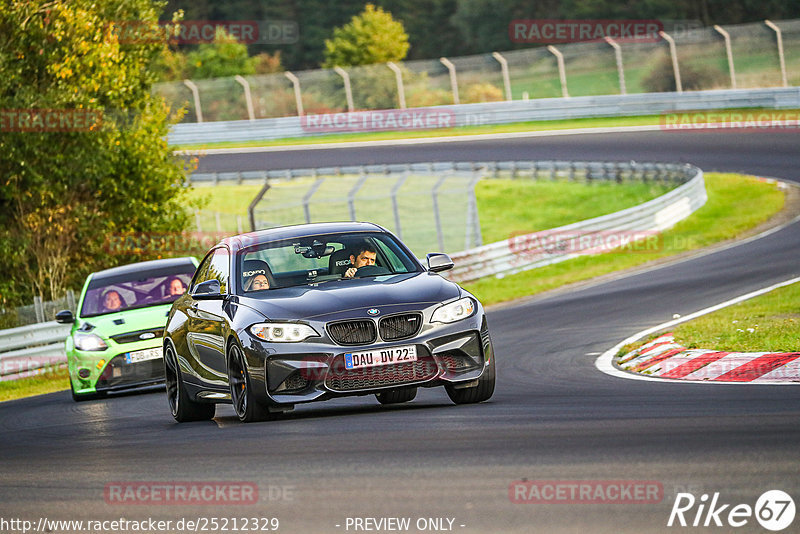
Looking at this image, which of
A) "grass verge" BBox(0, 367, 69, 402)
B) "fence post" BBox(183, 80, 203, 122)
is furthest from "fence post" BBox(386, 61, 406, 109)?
"grass verge" BBox(0, 367, 69, 402)

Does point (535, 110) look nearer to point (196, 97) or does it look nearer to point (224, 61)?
point (196, 97)

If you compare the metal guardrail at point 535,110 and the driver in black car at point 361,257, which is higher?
the driver in black car at point 361,257

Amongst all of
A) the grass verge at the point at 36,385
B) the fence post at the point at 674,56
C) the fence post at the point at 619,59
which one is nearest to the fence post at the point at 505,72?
the fence post at the point at 619,59

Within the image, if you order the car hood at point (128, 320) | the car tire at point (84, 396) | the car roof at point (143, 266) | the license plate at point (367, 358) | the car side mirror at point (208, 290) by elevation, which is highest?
the car side mirror at point (208, 290)

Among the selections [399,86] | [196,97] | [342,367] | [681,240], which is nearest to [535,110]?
[399,86]

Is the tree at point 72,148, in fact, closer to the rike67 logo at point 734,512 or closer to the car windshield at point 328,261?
the car windshield at point 328,261

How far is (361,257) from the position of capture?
1034cm

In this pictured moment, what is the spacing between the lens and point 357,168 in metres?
44.2

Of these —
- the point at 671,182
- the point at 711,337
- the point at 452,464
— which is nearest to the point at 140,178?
the point at 671,182

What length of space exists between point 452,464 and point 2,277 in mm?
21174

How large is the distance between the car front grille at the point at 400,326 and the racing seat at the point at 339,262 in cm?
119

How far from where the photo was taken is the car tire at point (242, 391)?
9422 mm

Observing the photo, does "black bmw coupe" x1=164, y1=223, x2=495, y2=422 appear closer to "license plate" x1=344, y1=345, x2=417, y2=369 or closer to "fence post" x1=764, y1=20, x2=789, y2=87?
"license plate" x1=344, y1=345, x2=417, y2=369

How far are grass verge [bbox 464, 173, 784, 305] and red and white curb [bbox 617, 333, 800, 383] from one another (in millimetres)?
10634
